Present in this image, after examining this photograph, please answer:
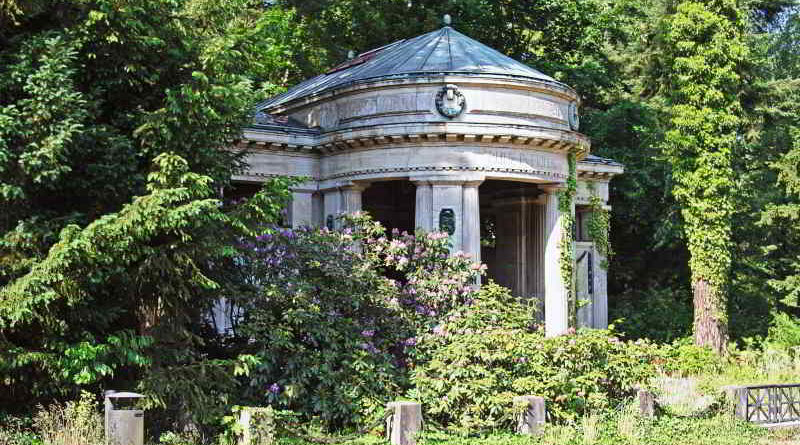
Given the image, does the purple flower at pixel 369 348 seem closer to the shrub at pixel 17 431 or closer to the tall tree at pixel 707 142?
the shrub at pixel 17 431

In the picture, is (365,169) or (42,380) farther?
(365,169)

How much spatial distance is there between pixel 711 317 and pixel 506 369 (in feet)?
42.4

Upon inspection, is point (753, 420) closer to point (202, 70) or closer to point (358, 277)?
point (358, 277)

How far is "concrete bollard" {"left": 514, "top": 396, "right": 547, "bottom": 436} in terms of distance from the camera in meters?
13.8

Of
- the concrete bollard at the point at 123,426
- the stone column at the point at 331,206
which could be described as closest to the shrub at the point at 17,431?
the concrete bollard at the point at 123,426

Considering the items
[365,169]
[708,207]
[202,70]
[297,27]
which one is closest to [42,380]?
[202,70]

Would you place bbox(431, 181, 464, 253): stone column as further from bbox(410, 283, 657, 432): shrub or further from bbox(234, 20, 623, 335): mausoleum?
bbox(410, 283, 657, 432): shrub

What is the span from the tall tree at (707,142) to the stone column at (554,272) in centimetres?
435

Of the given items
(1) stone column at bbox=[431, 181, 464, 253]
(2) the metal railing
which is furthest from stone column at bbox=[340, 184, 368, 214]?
(2) the metal railing

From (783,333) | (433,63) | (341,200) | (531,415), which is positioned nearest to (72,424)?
(531,415)

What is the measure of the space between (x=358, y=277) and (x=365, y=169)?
25.2ft

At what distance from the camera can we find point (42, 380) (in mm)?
12305

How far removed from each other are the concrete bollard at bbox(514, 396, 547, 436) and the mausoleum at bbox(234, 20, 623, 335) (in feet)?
27.0

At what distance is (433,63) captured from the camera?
2345 centimetres
